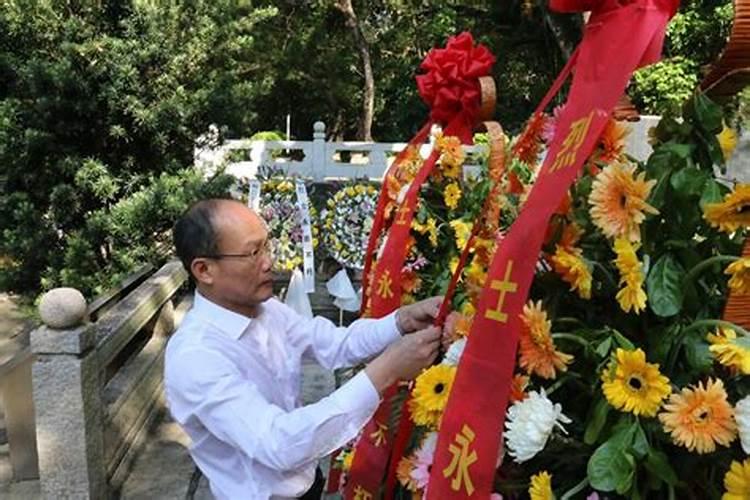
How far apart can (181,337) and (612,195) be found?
1034 millimetres

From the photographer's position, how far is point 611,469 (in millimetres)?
1050

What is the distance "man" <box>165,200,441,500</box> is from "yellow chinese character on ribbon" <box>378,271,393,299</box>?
486 mm

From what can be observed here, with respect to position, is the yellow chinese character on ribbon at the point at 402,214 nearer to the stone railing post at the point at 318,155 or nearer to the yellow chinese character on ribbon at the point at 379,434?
the yellow chinese character on ribbon at the point at 379,434

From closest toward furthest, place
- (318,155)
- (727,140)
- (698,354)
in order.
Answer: (698,354), (727,140), (318,155)

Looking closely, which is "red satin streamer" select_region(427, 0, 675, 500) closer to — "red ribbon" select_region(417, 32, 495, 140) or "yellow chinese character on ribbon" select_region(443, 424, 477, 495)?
"yellow chinese character on ribbon" select_region(443, 424, 477, 495)

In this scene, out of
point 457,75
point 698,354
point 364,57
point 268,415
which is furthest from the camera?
point 364,57

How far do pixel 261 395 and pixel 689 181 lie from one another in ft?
3.27

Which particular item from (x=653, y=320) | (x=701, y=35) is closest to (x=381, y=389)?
(x=653, y=320)

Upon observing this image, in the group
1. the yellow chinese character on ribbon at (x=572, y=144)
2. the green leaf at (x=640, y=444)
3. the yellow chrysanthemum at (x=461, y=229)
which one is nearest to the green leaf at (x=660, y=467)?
the green leaf at (x=640, y=444)

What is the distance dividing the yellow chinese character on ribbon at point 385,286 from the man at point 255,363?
0.49m

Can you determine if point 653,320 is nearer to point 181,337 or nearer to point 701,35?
point 181,337

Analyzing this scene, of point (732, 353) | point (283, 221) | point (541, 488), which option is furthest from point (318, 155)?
point (732, 353)

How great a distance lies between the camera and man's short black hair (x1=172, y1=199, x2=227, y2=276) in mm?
1679

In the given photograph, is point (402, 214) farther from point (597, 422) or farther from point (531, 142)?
point (597, 422)
